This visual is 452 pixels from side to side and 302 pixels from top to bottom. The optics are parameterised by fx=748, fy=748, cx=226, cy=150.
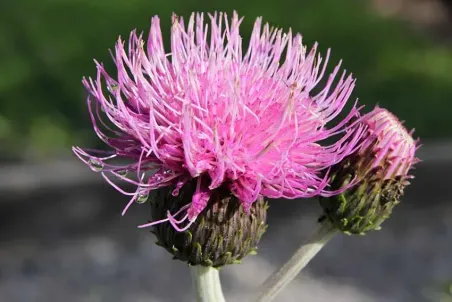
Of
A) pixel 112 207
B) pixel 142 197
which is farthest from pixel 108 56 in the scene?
pixel 142 197

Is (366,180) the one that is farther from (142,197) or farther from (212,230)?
(142,197)

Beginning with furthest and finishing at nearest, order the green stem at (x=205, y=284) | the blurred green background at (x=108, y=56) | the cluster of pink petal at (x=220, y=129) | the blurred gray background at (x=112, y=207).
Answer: the blurred green background at (x=108, y=56), the blurred gray background at (x=112, y=207), the green stem at (x=205, y=284), the cluster of pink petal at (x=220, y=129)

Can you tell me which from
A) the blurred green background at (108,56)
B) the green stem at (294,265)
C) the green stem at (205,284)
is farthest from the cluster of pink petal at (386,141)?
the blurred green background at (108,56)

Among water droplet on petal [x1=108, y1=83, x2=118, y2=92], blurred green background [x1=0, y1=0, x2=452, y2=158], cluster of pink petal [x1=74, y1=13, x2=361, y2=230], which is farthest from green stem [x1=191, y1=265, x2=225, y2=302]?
blurred green background [x1=0, y1=0, x2=452, y2=158]

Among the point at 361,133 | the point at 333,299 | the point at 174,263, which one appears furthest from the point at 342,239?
the point at 361,133

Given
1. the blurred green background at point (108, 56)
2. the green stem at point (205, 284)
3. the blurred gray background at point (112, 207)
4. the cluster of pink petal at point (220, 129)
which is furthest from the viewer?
the blurred green background at point (108, 56)

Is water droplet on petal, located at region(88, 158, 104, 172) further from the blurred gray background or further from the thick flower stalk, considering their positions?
the blurred gray background

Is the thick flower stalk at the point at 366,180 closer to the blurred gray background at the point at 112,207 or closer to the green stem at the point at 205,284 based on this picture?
the green stem at the point at 205,284
